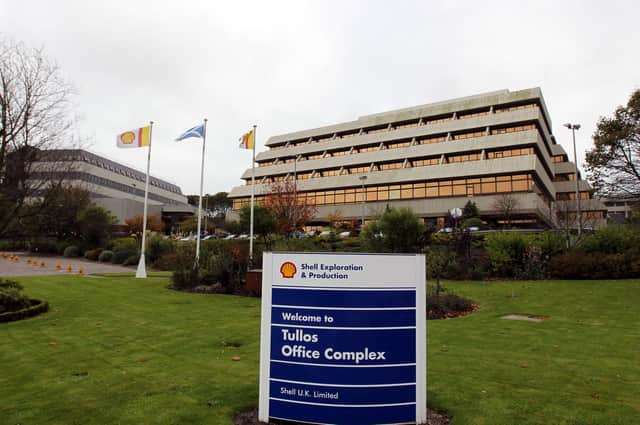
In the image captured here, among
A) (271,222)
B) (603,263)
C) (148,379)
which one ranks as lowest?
(148,379)

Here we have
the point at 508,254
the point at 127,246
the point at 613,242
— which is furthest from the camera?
the point at 127,246

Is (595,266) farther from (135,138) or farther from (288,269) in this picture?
(135,138)

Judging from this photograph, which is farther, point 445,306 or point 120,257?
point 120,257

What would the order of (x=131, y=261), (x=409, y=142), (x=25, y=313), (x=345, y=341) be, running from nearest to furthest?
1. (x=345, y=341)
2. (x=25, y=313)
3. (x=131, y=261)
4. (x=409, y=142)

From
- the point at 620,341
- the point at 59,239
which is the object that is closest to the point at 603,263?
the point at 620,341

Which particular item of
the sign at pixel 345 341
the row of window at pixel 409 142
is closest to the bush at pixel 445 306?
the sign at pixel 345 341

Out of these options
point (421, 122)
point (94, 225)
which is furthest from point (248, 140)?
point (421, 122)

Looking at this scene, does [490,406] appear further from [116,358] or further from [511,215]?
[511,215]

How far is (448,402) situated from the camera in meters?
5.08

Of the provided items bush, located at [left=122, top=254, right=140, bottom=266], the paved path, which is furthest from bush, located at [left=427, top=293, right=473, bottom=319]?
bush, located at [left=122, top=254, right=140, bottom=266]

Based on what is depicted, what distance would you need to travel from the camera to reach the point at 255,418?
4.65 m

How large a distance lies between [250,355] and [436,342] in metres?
3.62

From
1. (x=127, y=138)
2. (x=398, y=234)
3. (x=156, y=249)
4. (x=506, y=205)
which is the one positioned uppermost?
(x=506, y=205)

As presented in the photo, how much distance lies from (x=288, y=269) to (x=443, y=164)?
58276 mm
